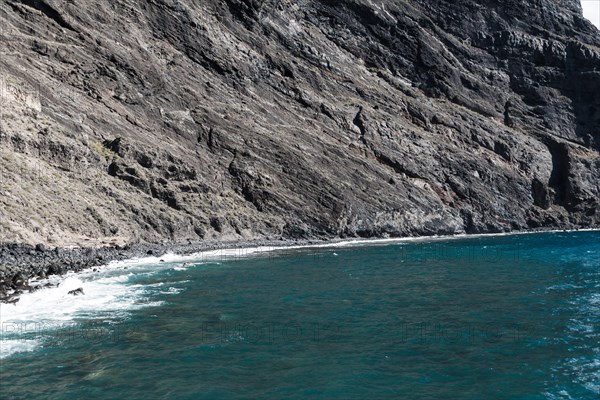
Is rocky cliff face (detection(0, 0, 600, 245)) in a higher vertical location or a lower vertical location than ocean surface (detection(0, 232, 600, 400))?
higher

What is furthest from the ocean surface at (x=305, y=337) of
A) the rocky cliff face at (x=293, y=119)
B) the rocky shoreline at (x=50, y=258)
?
the rocky cliff face at (x=293, y=119)

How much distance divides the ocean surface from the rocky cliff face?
758 inches

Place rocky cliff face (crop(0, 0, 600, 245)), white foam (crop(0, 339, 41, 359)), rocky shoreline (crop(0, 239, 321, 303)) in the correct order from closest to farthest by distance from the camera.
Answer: white foam (crop(0, 339, 41, 359)) → rocky shoreline (crop(0, 239, 321, 303)) → rocky cliff face (crop(0, 0, 600, 245))

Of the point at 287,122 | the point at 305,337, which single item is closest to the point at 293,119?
the point at 287,122

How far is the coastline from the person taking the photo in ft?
93.2

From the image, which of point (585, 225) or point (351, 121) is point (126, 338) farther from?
point (585, 225)

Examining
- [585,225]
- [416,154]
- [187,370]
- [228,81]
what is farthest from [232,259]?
[585,225]

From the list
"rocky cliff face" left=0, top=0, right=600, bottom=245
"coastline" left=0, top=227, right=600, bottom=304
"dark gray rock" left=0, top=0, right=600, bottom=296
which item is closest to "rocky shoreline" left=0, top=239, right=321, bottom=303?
"coastline" left=0, top=227, right=600, bottom=304

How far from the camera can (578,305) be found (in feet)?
80.1

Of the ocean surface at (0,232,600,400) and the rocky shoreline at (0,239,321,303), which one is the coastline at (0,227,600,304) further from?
the ocean surface at (0,232,600,400)

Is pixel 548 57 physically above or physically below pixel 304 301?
above

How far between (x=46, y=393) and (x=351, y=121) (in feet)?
247

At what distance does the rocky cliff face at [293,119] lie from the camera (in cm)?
5300

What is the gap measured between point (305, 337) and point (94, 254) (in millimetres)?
28307
